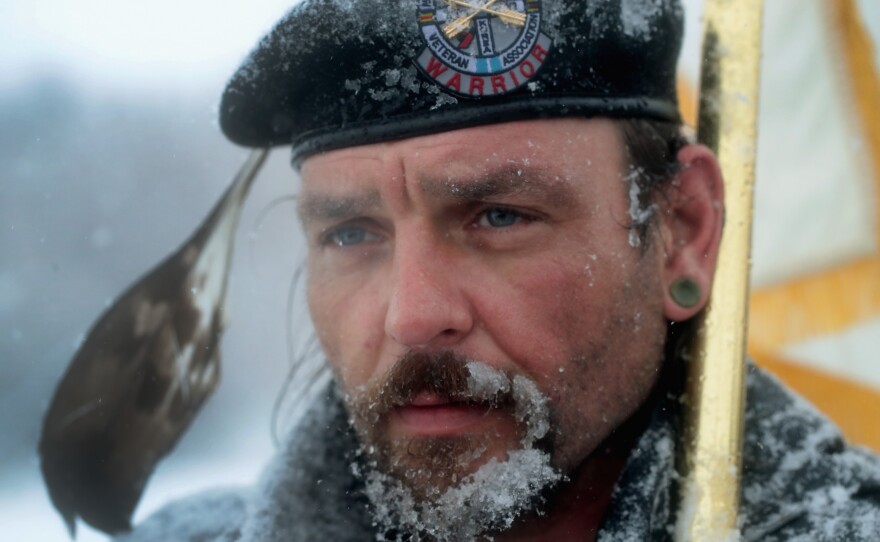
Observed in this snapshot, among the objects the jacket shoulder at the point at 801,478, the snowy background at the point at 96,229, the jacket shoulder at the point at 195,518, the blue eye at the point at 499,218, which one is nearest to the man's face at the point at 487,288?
the blue eye at the point at 499,218

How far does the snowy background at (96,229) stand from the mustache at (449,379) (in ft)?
1.41

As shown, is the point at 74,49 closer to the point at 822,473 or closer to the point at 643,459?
the point at 643,459

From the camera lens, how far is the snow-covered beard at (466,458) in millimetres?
1014

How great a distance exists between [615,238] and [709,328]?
0.19 m

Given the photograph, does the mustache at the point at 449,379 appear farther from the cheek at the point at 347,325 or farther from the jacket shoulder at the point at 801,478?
the jacket shoulder at the point at 801,478

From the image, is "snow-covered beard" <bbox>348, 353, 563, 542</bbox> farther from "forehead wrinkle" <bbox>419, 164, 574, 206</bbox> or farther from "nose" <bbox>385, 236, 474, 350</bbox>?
"forehead wrinkle" <bbox>419, 164, 574, 206</bbox>

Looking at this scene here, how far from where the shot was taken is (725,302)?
117cm

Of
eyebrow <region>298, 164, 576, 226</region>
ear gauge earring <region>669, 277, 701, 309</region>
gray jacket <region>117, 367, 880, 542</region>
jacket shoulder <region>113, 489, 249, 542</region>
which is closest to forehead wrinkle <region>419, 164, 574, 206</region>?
eyebrow <region>298, 164, 576, 226</region>

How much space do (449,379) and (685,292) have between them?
0.37 metres

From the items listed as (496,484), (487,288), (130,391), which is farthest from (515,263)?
(130,391)

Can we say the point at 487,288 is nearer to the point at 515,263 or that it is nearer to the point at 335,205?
the point at 515,263

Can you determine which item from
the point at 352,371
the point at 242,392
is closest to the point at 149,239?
the point at 242,392

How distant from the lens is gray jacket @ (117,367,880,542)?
1084 mm

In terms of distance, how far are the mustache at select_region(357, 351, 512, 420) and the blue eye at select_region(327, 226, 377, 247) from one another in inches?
7.2
